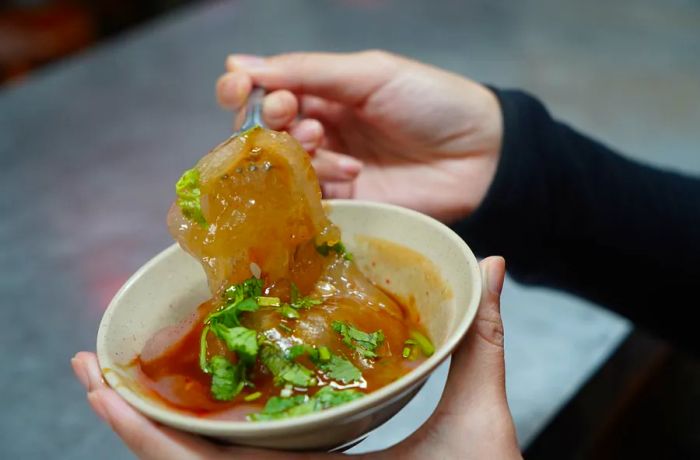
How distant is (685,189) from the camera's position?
5.69ft

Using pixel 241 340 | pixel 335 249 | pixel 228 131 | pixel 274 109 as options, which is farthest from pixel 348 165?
pixel 228 131

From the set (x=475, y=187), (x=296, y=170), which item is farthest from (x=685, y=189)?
(x=296, y=170)

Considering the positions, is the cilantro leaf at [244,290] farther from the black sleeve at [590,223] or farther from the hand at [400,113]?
the black sleeve at [590,223]

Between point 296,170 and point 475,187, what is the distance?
72 cm

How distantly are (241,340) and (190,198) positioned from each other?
0.22 meters

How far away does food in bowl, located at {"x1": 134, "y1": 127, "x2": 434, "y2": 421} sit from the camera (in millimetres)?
897

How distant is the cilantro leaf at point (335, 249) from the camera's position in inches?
42.5

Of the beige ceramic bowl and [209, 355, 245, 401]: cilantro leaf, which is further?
[209, 355, 245, 401]: cilantro leaf

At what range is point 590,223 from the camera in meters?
1.66

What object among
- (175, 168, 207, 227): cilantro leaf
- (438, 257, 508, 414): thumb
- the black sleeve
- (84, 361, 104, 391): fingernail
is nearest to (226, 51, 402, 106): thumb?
the black sleeve

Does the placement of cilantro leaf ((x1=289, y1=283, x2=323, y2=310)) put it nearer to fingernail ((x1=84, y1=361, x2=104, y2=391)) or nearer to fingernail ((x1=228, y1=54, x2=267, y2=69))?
fingernail ((x1=84, y1=361, x2=104, y2=391))

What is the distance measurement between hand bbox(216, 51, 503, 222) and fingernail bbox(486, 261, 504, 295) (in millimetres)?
636

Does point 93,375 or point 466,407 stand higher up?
point 93,375

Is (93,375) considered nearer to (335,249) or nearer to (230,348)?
(230,348)
